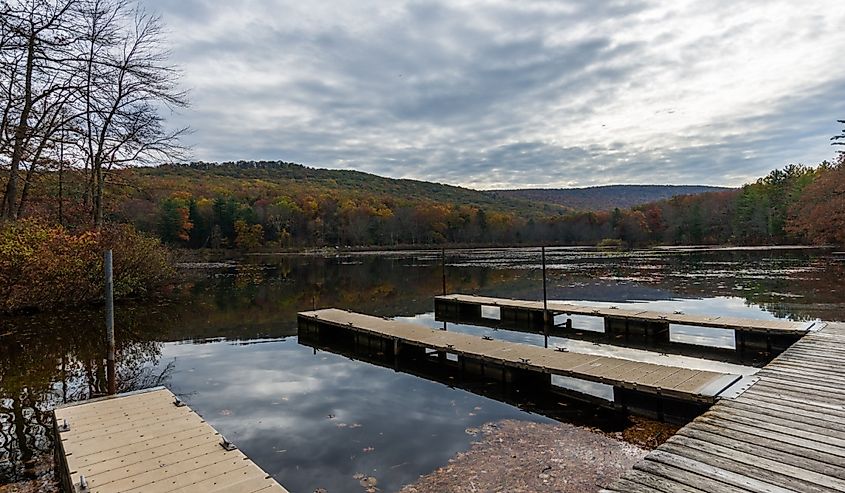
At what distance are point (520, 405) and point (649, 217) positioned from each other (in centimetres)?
8411

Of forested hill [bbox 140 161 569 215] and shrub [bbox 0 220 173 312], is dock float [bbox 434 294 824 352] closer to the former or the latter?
shrub [bbox 0 220 173 312]

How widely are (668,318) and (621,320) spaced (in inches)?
47.3

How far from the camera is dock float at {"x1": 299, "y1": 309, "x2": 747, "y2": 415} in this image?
6.53 metres

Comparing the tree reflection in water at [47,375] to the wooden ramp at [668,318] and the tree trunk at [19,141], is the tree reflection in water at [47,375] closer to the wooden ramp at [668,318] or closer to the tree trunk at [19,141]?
the tree trunk at [19,141]

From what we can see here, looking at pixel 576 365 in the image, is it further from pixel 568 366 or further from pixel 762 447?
pixel 762 447

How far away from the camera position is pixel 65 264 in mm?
15430

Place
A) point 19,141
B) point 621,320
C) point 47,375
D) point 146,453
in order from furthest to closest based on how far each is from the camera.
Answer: point 621,320
point 19,141
point 47,375
point 146,453

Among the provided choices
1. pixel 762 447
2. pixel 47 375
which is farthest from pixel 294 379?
pixel 762 447

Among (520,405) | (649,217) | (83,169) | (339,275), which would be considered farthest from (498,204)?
(520,405)

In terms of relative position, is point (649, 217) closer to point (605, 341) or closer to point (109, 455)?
point (605, 341)

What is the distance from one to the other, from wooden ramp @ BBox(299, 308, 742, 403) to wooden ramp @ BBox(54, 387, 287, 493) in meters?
4.89

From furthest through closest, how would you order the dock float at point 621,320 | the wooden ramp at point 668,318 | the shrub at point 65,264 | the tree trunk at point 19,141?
the shrub at point 65,264 < the tree trunk at point 19,141 < the dock float at point 621,320 < the wooden ramp at point 668,318

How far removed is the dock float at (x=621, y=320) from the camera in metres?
10.1

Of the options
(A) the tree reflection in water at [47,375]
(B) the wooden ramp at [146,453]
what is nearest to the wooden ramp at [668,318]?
(A) the tree reflection in water at [47,375]
